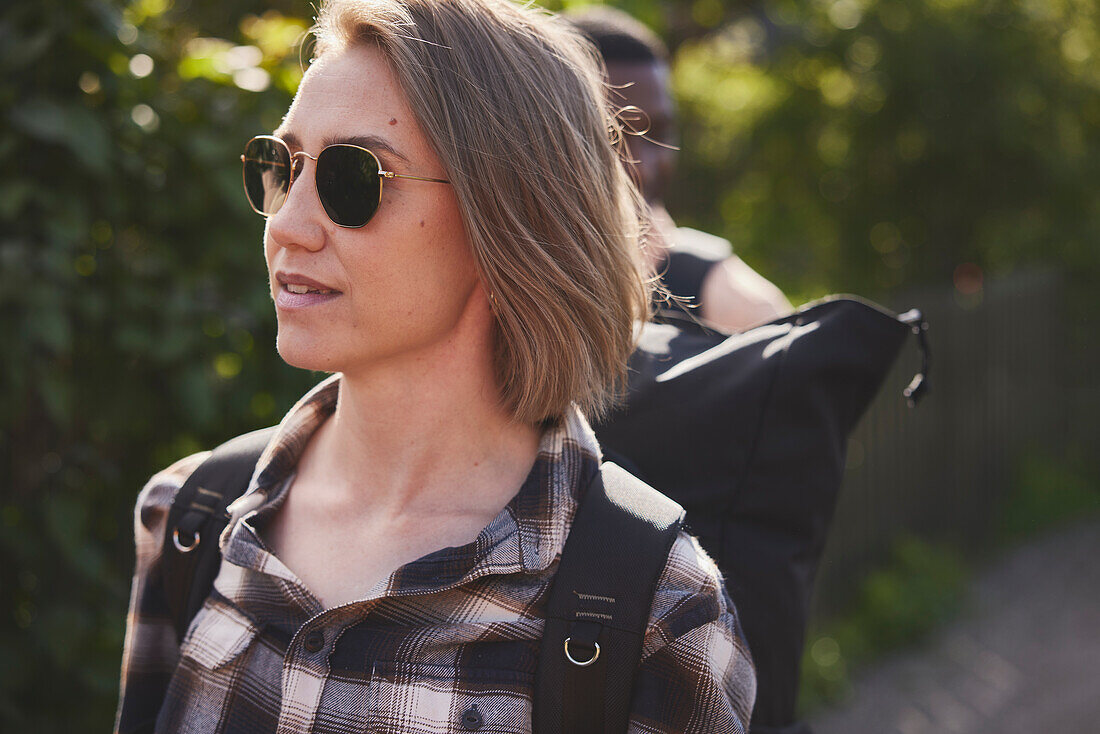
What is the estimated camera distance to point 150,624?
1860 mm

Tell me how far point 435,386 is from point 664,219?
4.32 feet

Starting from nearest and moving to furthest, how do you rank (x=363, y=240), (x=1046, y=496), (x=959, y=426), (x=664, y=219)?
(x=363, y=240)
(x=664, y=219)
(x=959, y=426)
(x=1046, y=496)

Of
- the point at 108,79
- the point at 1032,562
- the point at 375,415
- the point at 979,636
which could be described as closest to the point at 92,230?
the point at 108,79

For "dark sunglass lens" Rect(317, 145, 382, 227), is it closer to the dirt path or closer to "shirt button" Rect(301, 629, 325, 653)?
"shirt button" Rect(301, 629, 325, 653)

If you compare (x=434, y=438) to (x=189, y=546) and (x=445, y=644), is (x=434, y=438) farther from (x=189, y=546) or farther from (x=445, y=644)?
(x=189, y=546)

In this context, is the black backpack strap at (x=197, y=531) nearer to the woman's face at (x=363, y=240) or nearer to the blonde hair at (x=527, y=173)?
the woman's face at (x=363, y=240)

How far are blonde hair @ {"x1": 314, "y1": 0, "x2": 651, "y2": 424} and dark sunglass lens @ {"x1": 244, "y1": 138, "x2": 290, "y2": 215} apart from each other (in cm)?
19

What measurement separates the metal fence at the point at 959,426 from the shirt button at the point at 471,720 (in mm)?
4360

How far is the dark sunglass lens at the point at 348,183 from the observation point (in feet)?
4.93

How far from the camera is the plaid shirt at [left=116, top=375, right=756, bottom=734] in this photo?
1.45 meters

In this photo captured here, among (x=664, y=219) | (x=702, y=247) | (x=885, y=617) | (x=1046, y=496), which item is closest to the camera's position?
(x=702, y=247)

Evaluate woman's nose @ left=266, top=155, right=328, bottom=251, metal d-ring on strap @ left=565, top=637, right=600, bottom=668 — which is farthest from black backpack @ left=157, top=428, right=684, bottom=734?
woman's nose @ left=266, top=155, right=328, bottom=251

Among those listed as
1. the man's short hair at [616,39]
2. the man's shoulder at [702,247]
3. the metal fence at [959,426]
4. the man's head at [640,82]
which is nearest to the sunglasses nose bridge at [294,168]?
the man's shoulder at [702,247]

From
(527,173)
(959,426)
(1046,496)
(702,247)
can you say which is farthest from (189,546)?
(1046,496)
